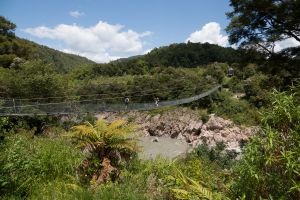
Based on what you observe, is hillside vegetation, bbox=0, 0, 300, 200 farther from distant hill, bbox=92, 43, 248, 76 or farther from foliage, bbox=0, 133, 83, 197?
distant hill, bbox=92, 43, 248, 76

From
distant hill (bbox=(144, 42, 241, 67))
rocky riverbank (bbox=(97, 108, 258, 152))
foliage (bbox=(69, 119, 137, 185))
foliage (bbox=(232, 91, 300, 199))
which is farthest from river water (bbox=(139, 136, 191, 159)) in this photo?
distant hill (bbox=(144, 42, 241, 67))

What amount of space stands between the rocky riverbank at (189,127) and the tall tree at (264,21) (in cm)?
1337

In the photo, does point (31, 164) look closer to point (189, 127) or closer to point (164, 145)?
point (164, 145)

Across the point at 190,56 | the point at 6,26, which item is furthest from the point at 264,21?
the point at 190,56

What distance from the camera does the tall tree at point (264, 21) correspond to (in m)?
7.94

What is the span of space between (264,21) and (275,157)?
7221mm

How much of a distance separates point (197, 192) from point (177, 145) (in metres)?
21.0

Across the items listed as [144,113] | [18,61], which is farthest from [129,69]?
[18,61]

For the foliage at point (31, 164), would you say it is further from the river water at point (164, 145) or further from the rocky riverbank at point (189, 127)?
the rocky riverbank at point (189, 127)

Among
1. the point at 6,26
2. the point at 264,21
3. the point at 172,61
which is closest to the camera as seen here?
the point at 264,21

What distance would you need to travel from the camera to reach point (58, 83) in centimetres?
2083

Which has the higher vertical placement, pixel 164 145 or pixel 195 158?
pixel 195 158

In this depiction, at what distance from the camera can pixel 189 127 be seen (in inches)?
1000

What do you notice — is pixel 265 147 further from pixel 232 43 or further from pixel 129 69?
pixel 129 69
